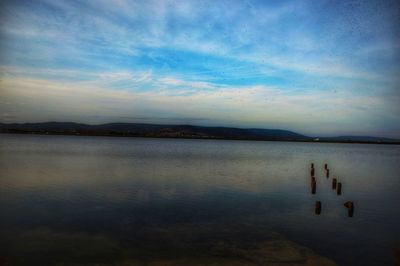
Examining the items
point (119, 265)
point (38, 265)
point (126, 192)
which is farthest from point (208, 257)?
point (126, 192)

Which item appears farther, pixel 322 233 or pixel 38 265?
pixel 322 233

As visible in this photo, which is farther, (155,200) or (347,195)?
(347,195)

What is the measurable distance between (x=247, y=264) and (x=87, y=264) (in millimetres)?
5146

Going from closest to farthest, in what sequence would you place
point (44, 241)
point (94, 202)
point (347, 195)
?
point (44, 241) → point (94, 202) → point (347, 195)

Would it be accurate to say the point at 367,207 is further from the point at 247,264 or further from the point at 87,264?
the point at 87,264

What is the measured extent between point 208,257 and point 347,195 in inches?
768

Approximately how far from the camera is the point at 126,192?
2445 centimetres

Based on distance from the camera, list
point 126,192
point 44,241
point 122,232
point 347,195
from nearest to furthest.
Answer: point 44,241
point 122,232
point 126,192
point 347,195

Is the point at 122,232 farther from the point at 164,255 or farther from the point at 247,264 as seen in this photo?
the point at 247,264

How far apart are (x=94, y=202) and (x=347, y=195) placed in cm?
1948

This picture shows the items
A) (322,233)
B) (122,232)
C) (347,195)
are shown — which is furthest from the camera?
(347,195)

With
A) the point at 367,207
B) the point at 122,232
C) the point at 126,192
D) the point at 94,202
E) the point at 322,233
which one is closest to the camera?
the point at 122,232

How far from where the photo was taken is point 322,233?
608 inches

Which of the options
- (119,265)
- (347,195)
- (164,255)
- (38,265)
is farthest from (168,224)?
(347,195)
